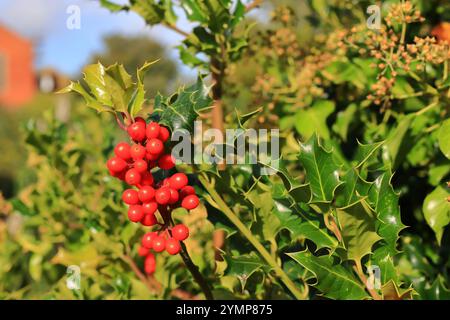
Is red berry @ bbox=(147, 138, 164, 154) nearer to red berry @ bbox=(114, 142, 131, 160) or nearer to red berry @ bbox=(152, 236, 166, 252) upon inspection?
red berry @ bbox=(114, 142, 131, 160)

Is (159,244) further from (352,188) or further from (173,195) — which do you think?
(352,188)

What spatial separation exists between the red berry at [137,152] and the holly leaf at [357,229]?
0.35m

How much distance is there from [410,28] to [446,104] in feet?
1.06

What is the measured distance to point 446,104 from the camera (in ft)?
4.54

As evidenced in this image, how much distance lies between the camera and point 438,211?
127 centimetres

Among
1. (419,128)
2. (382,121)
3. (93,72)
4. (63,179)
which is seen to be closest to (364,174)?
(419,128)

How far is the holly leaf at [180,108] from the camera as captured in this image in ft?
3.41

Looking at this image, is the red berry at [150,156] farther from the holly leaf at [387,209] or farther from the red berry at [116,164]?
the holly leaf at [387,209]

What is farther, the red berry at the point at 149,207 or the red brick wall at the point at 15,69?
the red brick wall at the point at 15,69

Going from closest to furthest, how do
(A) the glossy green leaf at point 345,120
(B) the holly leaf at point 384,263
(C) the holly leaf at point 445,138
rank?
(B) the holly leaf at point 384,263
(C) the holly leaf at point 445,138
(A) the glossy green leaf at point 345,120

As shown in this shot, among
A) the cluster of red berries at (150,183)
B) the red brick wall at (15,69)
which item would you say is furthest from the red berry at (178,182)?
the red brick wall at (15,69)

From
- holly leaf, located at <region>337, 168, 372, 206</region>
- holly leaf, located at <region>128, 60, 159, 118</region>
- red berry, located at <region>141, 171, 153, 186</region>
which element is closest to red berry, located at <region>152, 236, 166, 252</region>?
red berry, located at <region>141, 171, 153, 186</region>

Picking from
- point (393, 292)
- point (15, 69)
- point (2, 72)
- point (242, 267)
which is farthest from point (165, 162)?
point (2, 72)
